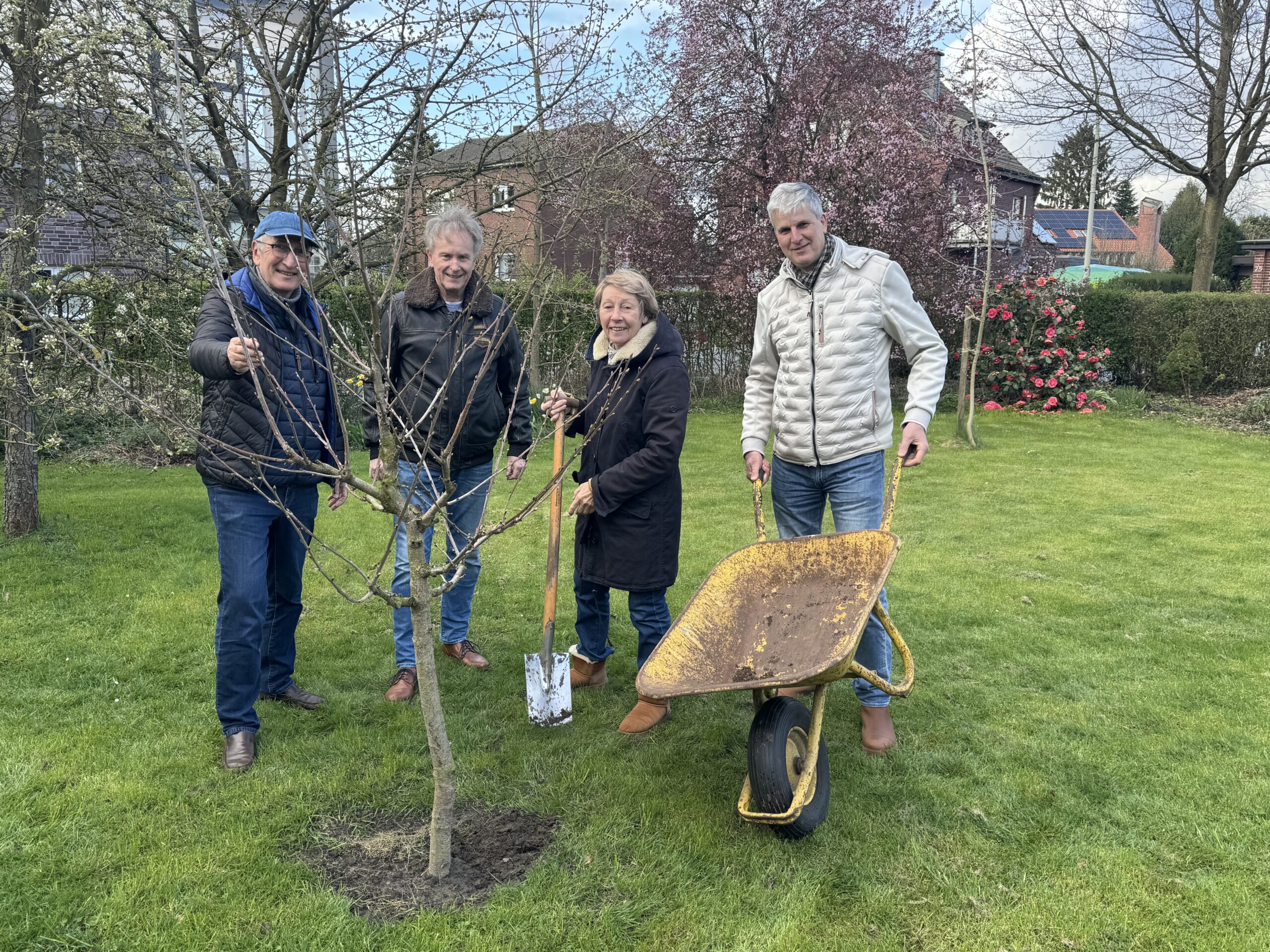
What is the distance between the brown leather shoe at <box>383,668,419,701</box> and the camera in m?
3.56

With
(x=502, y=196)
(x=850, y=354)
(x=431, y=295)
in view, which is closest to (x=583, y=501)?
(x=431, y=295)

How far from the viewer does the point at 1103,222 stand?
185 ft

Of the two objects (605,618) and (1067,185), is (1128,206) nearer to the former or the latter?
→ (1067,185)

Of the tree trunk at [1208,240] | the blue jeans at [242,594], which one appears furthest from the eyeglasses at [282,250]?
the tree trunk at [1208,240]

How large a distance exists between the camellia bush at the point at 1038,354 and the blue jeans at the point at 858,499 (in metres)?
10.2

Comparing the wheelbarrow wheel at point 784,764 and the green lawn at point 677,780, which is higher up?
the wheelbarrow wheel at point 784,764

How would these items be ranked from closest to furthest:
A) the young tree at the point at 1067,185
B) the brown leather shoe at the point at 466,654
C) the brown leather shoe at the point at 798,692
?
the brown leather shoe at the point at 798,692, the brown leather shoe at the point at 466,654, the young tree at the point at 1067,185

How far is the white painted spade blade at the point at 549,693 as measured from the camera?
328 centimetres

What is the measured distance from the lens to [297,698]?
11.4ft

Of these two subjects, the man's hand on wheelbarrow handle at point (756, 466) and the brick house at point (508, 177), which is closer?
the man's hand on wheelbarrow handle at point (756, 466)

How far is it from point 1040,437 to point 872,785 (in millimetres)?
8599

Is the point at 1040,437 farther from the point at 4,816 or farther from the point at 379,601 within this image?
the point at 4,816

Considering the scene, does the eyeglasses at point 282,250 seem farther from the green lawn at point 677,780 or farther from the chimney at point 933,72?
the chimney at point 933,72

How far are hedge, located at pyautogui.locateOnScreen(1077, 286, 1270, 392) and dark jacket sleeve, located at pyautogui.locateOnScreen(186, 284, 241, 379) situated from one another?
44.0 feet
